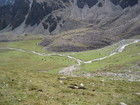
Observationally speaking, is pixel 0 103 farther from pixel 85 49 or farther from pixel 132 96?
pixel 85 49

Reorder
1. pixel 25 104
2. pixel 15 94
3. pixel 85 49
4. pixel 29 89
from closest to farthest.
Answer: pixel 25 104
pixel 15 94
pixel 29 89
pixel 85 49

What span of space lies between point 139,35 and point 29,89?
176250mm

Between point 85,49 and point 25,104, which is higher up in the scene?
point 25,104

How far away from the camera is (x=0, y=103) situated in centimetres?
2138

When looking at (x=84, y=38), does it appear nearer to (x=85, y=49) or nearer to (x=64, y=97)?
(x=85, y=49)

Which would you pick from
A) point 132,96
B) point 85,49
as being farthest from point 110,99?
point 85,49

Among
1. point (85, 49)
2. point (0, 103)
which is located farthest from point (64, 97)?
point (85, 49)

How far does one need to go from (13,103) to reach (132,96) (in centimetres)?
1945

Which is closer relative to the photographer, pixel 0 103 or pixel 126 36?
pixel 0 103

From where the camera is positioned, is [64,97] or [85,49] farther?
[85,49]

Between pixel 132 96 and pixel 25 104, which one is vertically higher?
pixel 25 104

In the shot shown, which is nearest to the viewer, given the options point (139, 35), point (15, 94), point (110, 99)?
point (15, 94)

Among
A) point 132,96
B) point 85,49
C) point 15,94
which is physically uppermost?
point 15,94

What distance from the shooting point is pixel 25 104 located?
2133 centimetres
